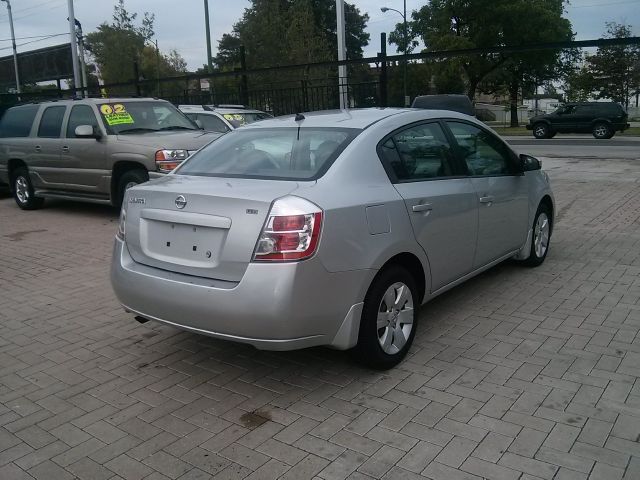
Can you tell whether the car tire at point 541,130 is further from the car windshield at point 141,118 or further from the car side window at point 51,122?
the car side window at point 51,122

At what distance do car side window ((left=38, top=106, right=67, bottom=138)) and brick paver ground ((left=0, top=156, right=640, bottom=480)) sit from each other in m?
4.99

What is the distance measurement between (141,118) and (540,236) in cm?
633

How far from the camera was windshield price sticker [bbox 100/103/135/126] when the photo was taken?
367 inches

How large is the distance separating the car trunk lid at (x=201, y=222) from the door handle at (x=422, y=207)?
2.92 ft

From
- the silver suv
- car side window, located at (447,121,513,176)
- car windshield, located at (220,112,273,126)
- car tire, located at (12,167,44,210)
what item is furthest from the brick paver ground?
car windshield, located at (220,112,273,126)

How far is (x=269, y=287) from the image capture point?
3.26 meters

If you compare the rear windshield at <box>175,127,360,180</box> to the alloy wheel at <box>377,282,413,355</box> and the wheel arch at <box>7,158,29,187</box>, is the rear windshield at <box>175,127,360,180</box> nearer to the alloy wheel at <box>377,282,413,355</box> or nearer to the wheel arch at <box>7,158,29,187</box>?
the alloy wheel at <box>377,282,413,355</box>

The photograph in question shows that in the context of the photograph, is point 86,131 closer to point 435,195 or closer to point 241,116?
point 241,116

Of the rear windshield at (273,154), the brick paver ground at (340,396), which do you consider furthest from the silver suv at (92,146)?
the rear windshield at (273,154)

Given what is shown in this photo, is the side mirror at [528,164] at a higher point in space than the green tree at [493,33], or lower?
lower

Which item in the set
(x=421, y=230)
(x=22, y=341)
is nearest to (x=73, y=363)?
(x=22, y=341)

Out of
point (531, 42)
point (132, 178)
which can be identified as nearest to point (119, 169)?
point (132, 178)

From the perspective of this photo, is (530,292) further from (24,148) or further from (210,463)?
(24,148)

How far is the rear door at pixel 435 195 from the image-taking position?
4102 millimetres
